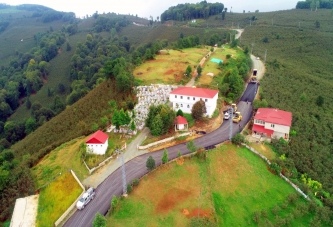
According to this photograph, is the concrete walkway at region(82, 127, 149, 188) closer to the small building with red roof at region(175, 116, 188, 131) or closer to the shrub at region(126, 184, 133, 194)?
the shrub at region(126, 184, 133, 194)

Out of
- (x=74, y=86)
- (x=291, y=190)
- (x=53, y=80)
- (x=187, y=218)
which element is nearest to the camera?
(x=187, y=218)

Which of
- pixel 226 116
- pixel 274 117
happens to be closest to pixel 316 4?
pixel 226 116

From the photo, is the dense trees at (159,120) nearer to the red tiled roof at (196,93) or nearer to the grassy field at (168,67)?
the red tiled roof at (196,93)

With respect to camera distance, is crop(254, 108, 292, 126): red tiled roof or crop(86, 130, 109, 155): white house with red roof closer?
crop(86, 130, 109, 155): white house with red roof

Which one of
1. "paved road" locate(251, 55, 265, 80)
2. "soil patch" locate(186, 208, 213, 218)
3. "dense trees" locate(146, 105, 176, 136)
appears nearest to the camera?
"soil patch" locate(186, 208, 213, 218)

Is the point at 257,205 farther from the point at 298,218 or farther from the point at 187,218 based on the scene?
the point at 187,218

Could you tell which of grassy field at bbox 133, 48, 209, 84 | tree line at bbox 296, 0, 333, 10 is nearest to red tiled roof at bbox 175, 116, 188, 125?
grassy field at bbox 133, 48, 209, 84

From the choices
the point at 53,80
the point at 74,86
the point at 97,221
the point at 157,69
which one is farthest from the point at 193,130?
the point at 53,80
